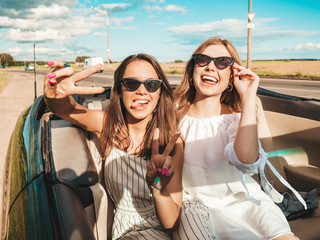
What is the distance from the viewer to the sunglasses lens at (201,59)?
210 cm

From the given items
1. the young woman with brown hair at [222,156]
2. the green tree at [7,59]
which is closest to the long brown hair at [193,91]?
the young woman with brown hair at [222,156]

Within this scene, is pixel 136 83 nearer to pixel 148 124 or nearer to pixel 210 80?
pixel 148 124

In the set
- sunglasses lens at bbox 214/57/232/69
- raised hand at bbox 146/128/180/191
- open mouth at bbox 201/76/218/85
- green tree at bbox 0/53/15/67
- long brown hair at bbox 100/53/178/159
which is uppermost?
green tree at bbox 0/53/15/67

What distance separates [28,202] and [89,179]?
1.03 feet

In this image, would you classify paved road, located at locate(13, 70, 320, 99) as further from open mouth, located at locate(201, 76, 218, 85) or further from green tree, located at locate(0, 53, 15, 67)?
green tree, located at locate(0, 53, 15, 67)

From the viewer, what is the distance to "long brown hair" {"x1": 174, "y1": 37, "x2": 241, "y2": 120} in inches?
87.2

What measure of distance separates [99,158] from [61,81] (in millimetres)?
659

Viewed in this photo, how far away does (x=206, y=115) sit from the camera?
7.21 ft

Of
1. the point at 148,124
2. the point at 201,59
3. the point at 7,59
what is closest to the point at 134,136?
the point at 148,124

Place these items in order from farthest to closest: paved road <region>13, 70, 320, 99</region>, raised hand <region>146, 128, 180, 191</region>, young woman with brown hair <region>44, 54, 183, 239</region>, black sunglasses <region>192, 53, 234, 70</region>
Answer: paved road <region>13, 70, 320, 99</region> → black sunglasses <region>192, 53, 234, 70</region> → young woman with brown hair <region>44, 54, 183, 239</region> → raised hand <region>146, 128, 180, 191</region>

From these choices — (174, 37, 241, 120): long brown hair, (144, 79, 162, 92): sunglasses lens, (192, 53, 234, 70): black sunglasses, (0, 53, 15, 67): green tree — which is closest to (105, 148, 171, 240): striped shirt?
(144, 79, 162, 92): sunglasses lens

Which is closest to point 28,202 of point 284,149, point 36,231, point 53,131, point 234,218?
point 36,231

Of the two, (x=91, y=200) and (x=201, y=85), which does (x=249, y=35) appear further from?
(x=91, y=200)

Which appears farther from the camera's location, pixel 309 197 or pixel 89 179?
pixel 309 197
